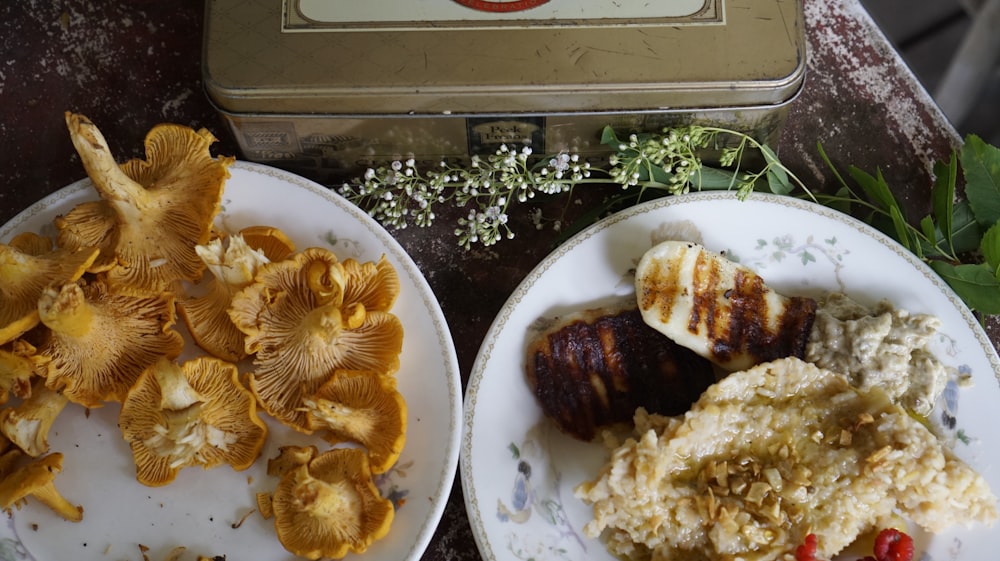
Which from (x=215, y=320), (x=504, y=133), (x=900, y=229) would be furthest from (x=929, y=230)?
(x=215, y=320)

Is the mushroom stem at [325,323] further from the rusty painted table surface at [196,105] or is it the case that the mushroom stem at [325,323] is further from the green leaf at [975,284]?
the green leaf at [975,284]

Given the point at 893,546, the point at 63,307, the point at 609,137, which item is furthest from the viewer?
the point at 609,137

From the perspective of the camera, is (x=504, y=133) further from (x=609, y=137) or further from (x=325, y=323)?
(x=325, y=323)

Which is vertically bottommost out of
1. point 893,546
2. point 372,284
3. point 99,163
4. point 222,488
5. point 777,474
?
point 222,488

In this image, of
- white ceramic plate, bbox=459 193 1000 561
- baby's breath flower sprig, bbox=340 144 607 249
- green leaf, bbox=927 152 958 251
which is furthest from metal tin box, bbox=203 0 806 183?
green leaf, bbox=927 152 958 251

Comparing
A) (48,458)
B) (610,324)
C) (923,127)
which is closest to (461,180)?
(610,324)
